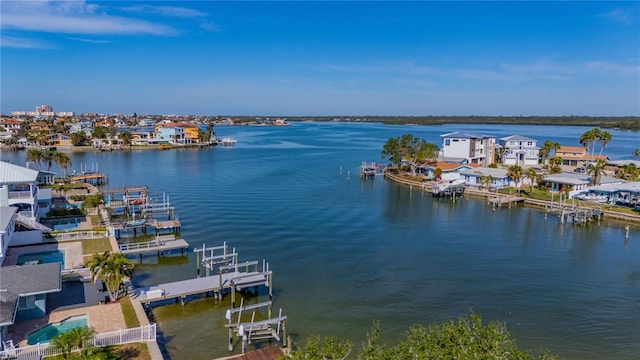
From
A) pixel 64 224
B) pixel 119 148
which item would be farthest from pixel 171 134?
pixel 64 224

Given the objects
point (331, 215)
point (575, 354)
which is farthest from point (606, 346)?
point (331, 215)

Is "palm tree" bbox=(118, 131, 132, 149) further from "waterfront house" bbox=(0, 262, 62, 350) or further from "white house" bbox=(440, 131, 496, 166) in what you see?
"waterfront house" bbox=(0, 262, 62, 350)

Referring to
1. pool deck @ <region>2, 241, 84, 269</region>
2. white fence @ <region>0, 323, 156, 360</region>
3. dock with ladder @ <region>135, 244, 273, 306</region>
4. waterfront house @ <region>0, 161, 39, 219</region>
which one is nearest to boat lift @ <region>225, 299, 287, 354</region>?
dock with ladder @ <region>135, 244, 273, 306</region>

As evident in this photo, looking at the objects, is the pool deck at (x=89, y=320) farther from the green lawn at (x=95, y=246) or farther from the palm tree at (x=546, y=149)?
the palm tree at (x=546, y=149)

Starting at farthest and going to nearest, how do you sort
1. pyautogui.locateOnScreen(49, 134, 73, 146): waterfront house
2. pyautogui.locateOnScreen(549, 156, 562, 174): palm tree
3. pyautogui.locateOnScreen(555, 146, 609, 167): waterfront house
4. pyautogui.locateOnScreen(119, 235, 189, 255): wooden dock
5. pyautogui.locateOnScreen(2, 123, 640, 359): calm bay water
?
pyautogui.locateOnScreen(49, 134, 73, 146): waterfront house
pyautogui.locateOnScreen(555, 146, 609, 167): waterfront house
pyautogui.locateOnScreen(549, 156, 562, 174): palm tree
pyautogui.locateOnScreen(119, 235, 189, 255): wooden dock
pyautogui.locateOnScreen(2, 123, 640, 359): calm bay water

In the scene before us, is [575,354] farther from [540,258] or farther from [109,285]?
[109,285]
